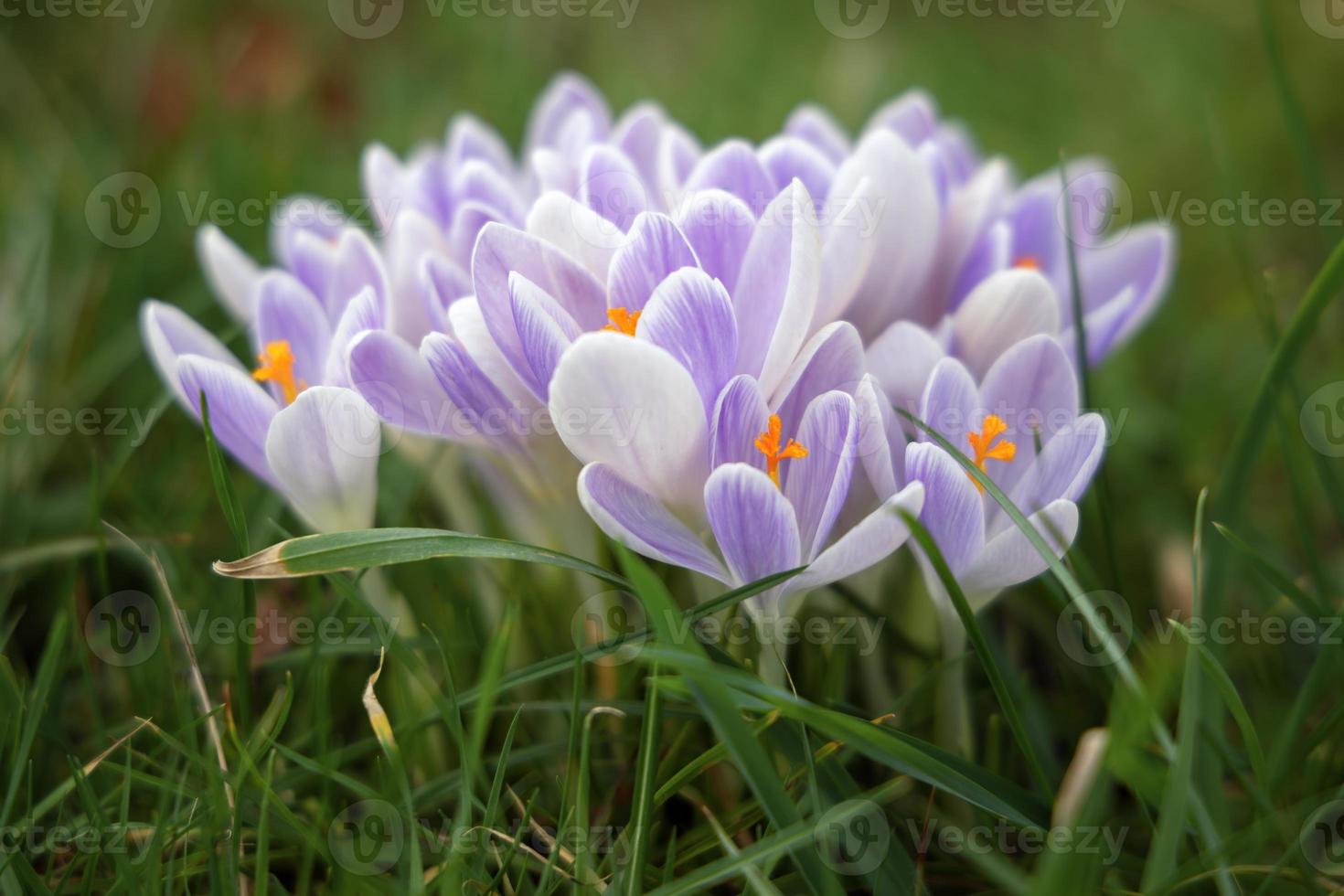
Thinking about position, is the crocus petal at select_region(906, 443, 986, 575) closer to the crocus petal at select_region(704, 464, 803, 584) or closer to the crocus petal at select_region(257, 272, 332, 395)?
the crocus petal at select_region(704, 464, 803, 584)

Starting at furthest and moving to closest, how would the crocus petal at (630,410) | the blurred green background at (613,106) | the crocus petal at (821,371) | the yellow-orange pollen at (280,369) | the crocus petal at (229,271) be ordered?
the blurred green background at (613,106), the crocus petal at (229,271), the yellow-orange pollen at (280,369), the crocus petal at (821,371), the crocus petal at (630,410)

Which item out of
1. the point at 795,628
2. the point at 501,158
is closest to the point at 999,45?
the point at 501,158

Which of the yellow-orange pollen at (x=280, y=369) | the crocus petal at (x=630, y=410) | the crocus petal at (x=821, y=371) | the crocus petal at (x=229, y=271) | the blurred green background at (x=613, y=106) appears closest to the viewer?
the crocus petal at (x=630, y=410)

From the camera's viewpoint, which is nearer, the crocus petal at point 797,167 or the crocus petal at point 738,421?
the crocus petal at point 738,421

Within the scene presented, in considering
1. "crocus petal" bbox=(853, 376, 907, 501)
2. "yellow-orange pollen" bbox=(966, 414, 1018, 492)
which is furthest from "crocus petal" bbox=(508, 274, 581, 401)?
"yellow-orange pollen" bbox=(966, 414, 1018, 492)

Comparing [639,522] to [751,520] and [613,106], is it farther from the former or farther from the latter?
[613,106]

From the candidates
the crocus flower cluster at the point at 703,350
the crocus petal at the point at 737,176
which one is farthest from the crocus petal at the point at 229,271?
the crocus petal at the point at 737,176

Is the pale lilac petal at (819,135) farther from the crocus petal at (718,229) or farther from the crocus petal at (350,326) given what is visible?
the crocus petal at (350,326)

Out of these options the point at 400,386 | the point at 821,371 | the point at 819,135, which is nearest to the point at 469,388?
the point at 400,386
